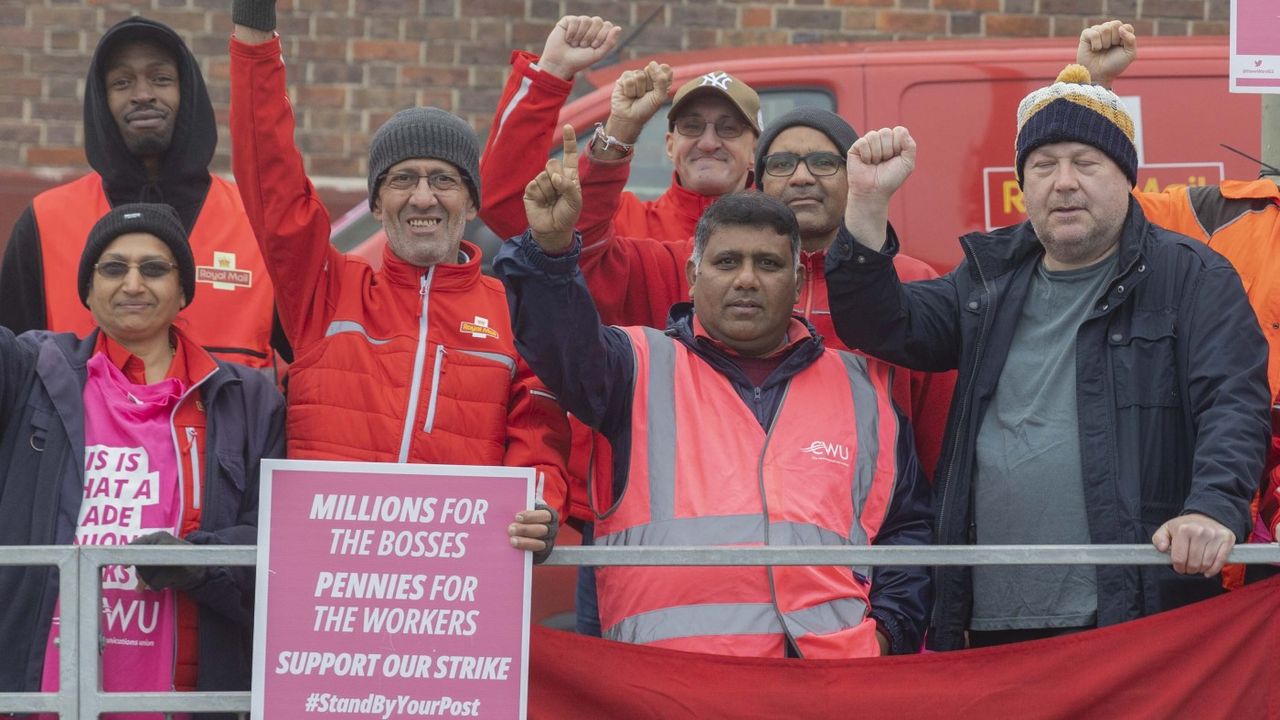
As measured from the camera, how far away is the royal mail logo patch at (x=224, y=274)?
5004mm

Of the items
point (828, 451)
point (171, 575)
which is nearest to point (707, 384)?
point (828, 451)

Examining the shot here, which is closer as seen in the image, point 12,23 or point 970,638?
point 970,638

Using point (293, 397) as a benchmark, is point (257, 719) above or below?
below

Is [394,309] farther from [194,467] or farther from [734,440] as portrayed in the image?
[734,440]

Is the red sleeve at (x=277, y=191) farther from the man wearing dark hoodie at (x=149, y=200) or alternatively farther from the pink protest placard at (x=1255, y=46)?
the pink protest placard at (x=1255, y=46)

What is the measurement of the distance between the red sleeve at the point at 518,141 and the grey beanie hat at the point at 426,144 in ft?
0.39

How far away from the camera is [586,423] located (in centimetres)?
429

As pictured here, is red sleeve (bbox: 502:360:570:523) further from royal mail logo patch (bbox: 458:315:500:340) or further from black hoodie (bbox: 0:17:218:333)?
black hoodie (bbox: 0:17:218:333)

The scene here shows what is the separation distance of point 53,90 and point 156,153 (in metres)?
4.59

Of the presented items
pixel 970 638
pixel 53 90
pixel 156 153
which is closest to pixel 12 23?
pixel 53 90

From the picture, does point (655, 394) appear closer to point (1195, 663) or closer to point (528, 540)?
point (528, 540)

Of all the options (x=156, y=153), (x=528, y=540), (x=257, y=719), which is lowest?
(x=257, y=719)

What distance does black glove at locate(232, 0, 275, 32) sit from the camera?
449 cm

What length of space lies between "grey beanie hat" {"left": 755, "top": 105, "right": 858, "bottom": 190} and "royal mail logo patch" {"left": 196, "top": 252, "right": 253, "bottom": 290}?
1450 mm
